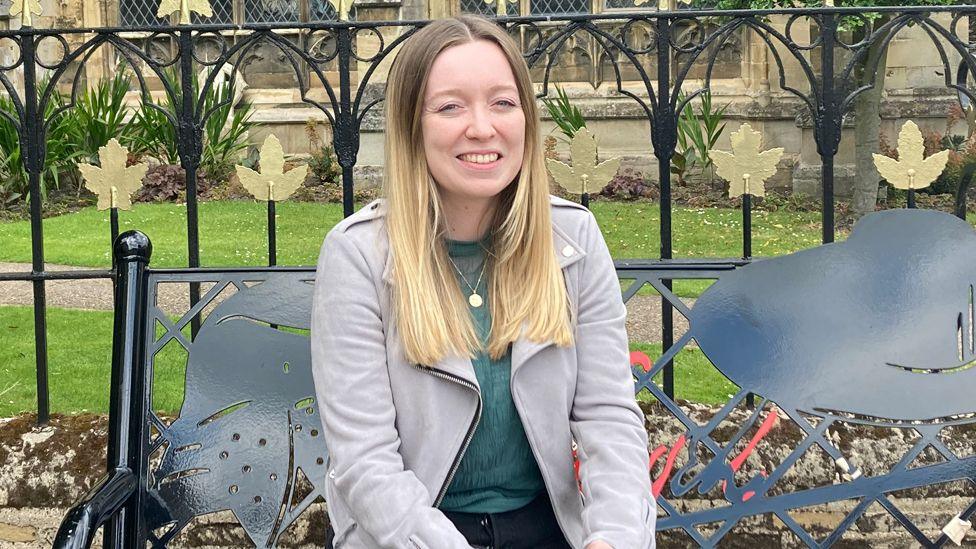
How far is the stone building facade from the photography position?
12.1 m

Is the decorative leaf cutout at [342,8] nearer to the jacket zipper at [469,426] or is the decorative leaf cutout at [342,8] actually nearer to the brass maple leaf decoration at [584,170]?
the brass maple leaf decoration at [584,170]

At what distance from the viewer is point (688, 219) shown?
9.80 metres

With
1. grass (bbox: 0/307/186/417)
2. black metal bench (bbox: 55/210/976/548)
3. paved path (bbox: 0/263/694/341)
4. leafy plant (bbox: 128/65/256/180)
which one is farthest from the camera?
leafy plant (bbox: 128/65/256/180)

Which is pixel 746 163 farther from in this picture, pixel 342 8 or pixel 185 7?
pixel 185 7

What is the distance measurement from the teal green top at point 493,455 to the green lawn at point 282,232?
5.58 meters

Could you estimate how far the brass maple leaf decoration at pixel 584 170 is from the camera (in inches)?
114

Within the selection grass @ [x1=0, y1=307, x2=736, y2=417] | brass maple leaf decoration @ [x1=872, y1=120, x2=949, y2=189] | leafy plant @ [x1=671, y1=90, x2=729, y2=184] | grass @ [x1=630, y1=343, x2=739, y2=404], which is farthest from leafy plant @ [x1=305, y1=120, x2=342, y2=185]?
brass maple leaf decoration @ [x1=872, y1=120, x2=949, y2=189]

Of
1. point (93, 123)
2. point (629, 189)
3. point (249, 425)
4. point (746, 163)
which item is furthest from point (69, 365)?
point (629, 189)

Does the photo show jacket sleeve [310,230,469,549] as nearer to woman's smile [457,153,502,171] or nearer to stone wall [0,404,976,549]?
woman's smile [457,153,502,171]

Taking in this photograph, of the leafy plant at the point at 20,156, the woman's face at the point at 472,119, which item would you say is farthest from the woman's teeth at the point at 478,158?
the leafy plant at the point at 20,156

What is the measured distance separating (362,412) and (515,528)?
380 millimetres

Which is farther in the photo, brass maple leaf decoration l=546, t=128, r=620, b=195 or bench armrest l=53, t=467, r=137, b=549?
brass maple leaf decoration l=546, t=128, r=620, b=195

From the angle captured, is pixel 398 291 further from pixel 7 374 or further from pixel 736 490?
pixel 7 374

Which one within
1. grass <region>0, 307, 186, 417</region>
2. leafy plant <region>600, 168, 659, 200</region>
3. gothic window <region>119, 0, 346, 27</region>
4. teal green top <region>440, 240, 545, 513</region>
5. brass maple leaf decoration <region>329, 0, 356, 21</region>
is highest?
gothic window <region>119, 0, 346, 27</region>
